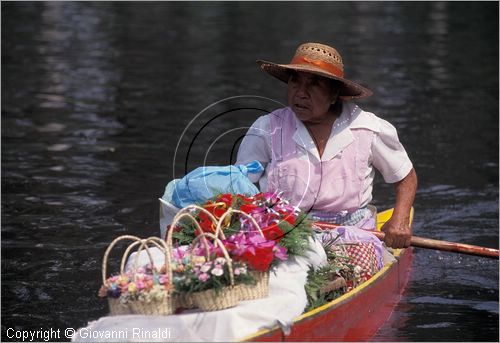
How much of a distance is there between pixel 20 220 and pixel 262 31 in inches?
587

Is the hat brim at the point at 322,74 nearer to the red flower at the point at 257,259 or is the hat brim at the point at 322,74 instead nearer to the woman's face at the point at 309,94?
the woman's face at the point at 309,94

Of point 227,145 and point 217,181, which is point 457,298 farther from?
point 227,145

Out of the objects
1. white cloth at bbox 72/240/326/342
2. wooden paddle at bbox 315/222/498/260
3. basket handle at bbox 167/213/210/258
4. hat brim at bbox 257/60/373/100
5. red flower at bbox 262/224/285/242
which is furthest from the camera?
wooden paddle at bbox 315/222/498/260

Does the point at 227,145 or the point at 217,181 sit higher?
the point at 217,181

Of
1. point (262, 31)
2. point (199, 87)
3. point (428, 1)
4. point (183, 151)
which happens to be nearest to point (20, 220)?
point (183, 151)

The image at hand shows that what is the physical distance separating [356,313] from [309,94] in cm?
132

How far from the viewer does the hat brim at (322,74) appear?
631 cm

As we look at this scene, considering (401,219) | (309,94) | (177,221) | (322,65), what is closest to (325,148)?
(309,94)

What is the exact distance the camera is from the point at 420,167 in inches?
464

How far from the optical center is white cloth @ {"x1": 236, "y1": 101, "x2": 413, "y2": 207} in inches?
260

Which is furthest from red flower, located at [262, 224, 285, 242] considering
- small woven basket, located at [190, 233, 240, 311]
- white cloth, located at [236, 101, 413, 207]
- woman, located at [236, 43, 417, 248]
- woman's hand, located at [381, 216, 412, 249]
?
woman's hand, located at [381, 216, 412, 249]

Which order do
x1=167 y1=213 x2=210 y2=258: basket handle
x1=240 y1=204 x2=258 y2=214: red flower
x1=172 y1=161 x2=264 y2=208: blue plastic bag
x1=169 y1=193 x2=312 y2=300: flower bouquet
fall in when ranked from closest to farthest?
x1=167 y1=213 x2=210 y2=258: basket handle → x1=169 y1=193 x2=312 y2=300: flower bouquet → x1=240 y1=204 x2=258 y2=214: red flower → x1=172 y1=161 x2=264 y2=208: blue plastic bag

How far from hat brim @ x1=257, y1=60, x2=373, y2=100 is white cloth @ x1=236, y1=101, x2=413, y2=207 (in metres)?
0.14

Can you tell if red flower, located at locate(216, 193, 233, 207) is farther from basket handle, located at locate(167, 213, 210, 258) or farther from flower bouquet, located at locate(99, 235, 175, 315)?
flower bouquet, located at locate(99, 235, 175, 315)
